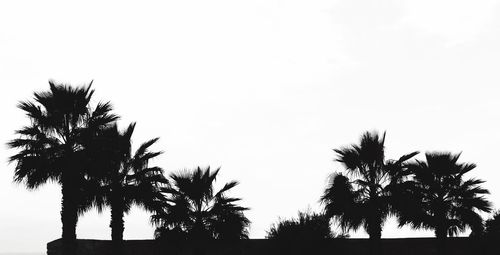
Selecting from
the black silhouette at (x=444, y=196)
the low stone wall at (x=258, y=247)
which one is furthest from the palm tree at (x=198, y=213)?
the black silhouette at (x=444, y=196)

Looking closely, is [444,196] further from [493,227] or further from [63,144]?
[63,144]

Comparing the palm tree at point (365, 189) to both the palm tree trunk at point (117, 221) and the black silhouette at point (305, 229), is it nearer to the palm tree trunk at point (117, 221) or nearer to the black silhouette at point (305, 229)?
the black silhouette at point (305, 229)

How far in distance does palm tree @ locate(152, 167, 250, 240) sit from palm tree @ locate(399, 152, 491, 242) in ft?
22.9

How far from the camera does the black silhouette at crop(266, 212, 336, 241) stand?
23531 millimetres

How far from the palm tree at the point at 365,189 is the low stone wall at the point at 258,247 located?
1430mm

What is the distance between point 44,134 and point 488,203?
57.5ft

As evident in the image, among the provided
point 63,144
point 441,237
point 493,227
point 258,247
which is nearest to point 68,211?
point 63,144

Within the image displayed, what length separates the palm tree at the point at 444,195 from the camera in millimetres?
24891

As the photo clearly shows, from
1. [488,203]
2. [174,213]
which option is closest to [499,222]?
[488,203]

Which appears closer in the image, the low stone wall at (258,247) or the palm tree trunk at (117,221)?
the palm tree trunk at (117,221)

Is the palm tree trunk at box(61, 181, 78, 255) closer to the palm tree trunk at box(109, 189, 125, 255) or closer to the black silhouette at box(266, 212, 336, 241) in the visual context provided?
the palm tree trunk at box(109, 189, 125, 255)

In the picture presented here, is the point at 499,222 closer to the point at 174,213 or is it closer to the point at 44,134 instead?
the point at 174,213

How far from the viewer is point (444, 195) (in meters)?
25.6

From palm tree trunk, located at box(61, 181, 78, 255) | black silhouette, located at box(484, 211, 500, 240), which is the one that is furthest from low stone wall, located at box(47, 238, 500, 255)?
palm tree trunk, located at box(61, 181, 78, 255)
